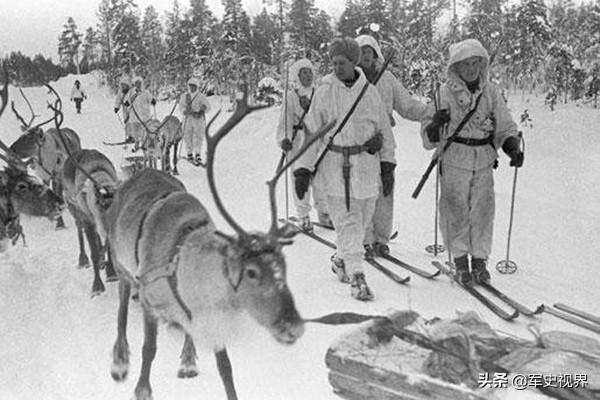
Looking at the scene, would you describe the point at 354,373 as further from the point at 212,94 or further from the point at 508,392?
the point at 212,94

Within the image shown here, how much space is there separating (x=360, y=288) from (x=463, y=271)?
3.25 feet

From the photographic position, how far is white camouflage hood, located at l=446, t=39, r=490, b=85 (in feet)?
15.3

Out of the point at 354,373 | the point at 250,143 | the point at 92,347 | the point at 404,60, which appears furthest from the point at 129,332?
the point at 404,60

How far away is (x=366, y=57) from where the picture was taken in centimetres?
574

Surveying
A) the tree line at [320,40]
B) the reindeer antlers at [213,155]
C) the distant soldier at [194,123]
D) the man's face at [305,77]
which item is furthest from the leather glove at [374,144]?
the tree line at [320,40]

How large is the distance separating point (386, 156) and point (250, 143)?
11569mm

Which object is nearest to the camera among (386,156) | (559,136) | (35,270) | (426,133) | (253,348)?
(253,348)

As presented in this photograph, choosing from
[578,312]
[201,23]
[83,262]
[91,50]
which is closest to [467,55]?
[578,312]

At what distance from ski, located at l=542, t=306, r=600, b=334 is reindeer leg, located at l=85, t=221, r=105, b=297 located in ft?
11.6

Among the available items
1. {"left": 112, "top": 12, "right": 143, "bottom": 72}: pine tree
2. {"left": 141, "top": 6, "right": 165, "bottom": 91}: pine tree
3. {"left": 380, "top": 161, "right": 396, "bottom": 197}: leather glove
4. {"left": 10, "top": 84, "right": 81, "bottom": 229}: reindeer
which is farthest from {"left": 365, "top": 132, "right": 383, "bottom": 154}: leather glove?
{"left": 141, "top": 6, "right": 165, "bottom": 91}: pine tree

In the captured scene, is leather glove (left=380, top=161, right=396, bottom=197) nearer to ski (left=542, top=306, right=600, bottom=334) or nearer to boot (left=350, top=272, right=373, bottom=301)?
boot (left=350, top=272, right=373, bottom=301)

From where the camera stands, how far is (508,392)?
107 inches

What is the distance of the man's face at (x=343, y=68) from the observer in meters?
4.41

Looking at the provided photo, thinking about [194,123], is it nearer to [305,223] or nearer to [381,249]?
[305,223]
